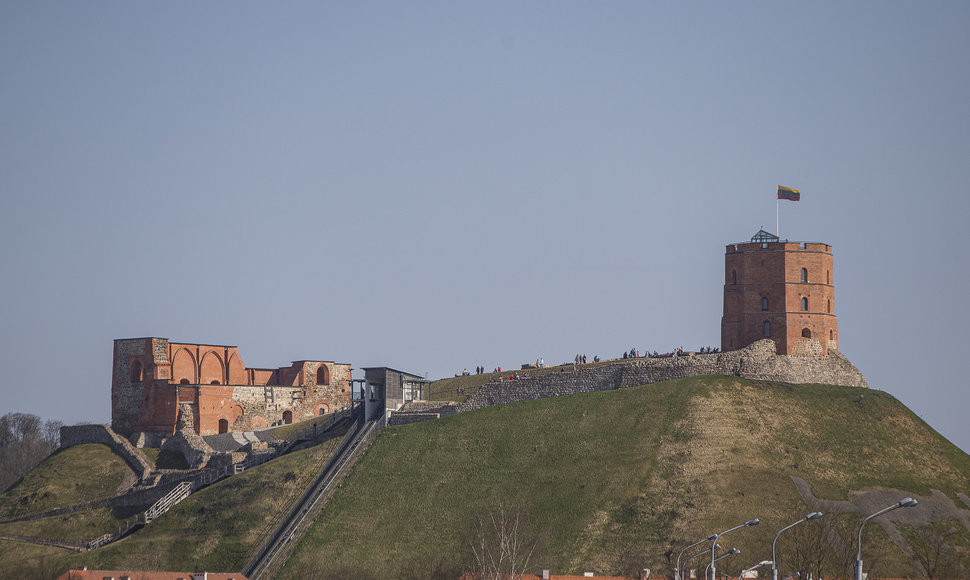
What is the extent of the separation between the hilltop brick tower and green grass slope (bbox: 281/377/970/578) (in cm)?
405

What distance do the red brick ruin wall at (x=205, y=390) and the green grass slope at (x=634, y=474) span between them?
19.5 meters

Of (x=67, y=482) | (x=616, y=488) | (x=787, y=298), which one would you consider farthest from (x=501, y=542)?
(x=67, y=482)

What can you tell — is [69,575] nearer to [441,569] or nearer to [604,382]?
[441,569]

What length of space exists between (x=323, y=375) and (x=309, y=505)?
3281 cm

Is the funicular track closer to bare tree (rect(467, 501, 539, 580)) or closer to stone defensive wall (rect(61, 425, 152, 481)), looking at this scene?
bare tree (rect(467, 501, 539, 580))

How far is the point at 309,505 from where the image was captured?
244ft

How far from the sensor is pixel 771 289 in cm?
8094

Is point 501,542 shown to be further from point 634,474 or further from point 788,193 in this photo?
point 788,193

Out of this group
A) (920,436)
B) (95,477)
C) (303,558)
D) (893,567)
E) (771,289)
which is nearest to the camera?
(893,567)

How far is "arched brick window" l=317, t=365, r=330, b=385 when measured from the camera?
348ft

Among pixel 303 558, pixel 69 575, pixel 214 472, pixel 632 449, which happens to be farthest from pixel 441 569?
pixel 214 472

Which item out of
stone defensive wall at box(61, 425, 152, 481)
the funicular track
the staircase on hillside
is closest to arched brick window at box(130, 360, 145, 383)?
stone defensive wall at box(61, 425, 152, 481)

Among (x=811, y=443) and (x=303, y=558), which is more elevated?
(x=811, y=443)

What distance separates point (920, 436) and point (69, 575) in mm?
48353
